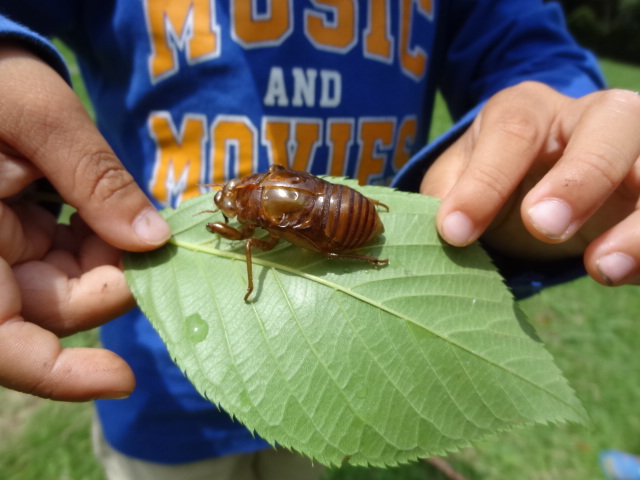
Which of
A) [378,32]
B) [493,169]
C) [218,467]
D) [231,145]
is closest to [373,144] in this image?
[378,32]

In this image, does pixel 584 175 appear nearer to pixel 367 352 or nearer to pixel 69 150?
pixel 367 352

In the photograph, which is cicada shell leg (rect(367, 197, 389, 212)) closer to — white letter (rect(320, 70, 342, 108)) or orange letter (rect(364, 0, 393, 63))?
white letter (rect(320, 70, 342, 108))

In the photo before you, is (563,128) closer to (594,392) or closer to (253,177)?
(253,177)

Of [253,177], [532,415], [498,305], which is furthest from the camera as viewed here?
[253,177]

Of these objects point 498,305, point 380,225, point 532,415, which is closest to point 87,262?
point 380,225

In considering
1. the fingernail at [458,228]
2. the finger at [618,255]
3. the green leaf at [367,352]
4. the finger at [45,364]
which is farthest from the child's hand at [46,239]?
the finger at [618,255]

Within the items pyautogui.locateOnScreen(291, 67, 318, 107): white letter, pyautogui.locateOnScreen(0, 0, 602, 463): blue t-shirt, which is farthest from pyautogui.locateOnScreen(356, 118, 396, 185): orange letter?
pyautogui.locateOnScreen(291, 67, 318, 107): white letter
